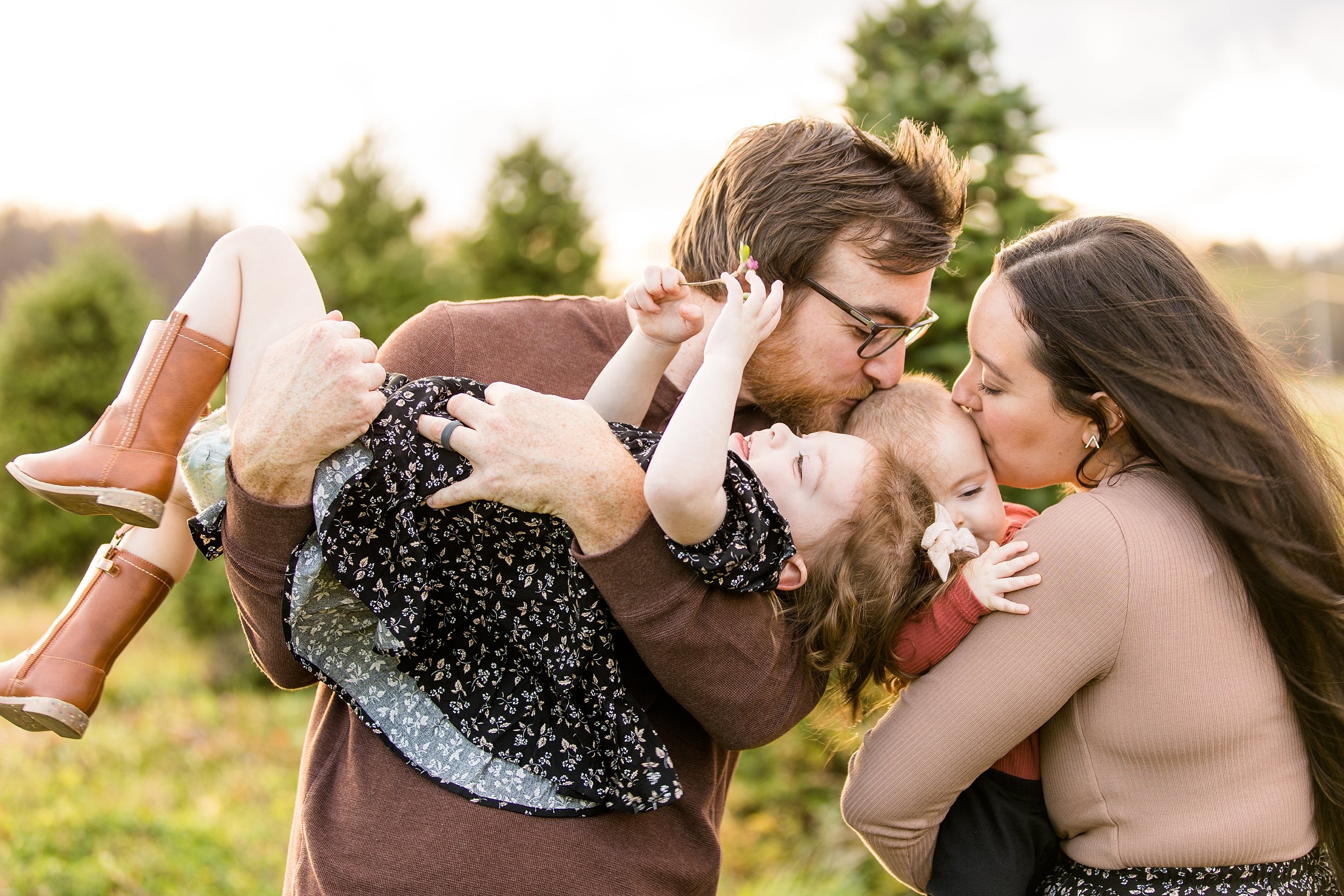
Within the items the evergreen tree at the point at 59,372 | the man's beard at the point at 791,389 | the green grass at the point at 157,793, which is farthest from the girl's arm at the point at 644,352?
the evergreen tree at the point at 59,372

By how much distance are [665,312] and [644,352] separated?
0.10 metres

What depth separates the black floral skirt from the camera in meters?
1.71

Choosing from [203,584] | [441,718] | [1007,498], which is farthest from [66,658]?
[203,584]

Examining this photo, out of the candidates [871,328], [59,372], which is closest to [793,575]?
[871,328]

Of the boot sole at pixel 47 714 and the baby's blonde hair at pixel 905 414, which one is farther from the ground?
the baby's blonde hair at pixel 905 414

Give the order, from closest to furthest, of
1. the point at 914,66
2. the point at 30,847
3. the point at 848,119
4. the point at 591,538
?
1. the point at 591,538
2. the point at 848,119
3. the point at 914,66
4. the point at 30,847

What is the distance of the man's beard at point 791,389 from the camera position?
8.12 ft

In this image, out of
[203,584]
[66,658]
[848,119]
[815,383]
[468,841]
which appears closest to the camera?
[468,841]

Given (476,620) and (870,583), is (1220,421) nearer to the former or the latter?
(870,583)

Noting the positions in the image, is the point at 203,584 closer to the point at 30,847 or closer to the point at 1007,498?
the point at 30,847

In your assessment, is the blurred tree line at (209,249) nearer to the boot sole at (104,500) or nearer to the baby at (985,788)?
the boot sole at (104,500)

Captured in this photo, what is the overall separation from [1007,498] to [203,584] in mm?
6122

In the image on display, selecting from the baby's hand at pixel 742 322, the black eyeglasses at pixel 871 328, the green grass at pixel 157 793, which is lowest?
the green grass at pixel 157 793

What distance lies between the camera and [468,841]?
179 cm
